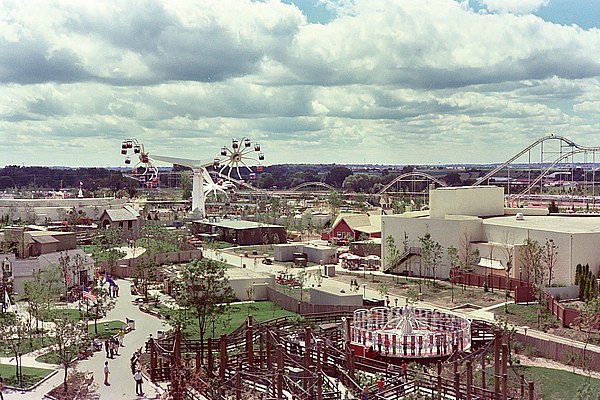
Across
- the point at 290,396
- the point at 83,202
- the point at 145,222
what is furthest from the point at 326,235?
the point at 290,396

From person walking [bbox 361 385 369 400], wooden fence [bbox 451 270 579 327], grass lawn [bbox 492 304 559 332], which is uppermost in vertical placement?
wooden fence [bbox 451 270 579 327]

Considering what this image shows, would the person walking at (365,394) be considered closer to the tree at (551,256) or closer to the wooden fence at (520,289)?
the wooden fence at (520,289)

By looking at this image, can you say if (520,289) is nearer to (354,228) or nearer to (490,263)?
(490,263)

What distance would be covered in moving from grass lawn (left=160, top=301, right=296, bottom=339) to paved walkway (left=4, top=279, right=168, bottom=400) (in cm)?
124

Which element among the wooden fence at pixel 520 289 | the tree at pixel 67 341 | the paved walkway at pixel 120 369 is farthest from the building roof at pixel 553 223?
the tree at pixel 67 341

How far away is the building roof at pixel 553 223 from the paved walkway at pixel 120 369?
20818 mm

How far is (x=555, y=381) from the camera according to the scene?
2133 centimetres

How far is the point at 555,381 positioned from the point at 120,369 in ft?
45.6

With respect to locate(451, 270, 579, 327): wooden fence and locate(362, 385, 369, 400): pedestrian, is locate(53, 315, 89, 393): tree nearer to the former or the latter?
locate(362, 385, 369, 400): pedestrian

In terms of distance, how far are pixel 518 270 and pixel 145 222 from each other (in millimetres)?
42614

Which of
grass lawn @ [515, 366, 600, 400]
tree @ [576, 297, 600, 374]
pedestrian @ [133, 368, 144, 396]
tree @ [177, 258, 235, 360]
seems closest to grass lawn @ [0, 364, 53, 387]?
pedestrian @ [133, 368, 144, 396]

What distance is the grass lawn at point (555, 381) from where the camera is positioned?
20.0m

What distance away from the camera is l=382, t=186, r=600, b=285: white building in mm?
34656

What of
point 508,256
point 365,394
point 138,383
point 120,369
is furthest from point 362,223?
point 365,394
